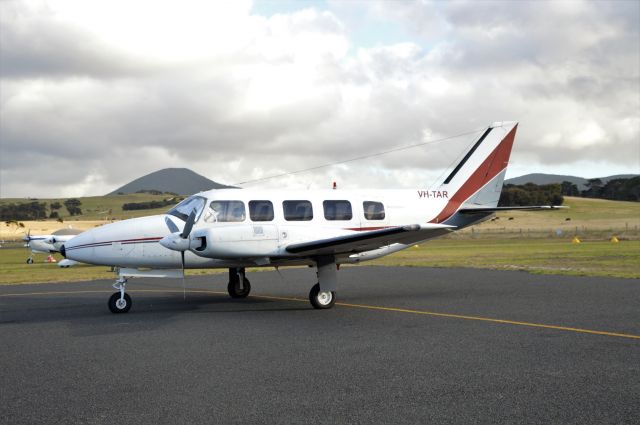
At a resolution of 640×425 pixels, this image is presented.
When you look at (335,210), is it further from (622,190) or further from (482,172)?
(622,190)

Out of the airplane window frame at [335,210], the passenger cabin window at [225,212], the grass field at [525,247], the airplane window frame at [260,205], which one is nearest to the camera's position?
the passenger cabin window at [225,212]

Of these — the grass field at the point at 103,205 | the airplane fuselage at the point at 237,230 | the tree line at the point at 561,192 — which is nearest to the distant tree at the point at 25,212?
the grass field at the point at 103,205

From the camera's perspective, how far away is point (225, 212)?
652 inches

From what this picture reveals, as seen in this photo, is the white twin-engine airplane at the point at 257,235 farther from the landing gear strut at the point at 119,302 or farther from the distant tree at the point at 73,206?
the distant tree at the point at 73,206

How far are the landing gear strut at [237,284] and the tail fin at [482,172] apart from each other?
7.06m

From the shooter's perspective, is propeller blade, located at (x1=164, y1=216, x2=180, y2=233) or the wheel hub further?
propeller blade, located at (x1=164, y1=216, x2=180, y2=233)

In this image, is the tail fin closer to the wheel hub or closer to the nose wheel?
the wheel hub

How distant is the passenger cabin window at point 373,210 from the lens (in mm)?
18438

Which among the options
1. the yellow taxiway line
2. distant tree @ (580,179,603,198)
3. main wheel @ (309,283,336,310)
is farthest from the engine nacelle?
distant tree @ (580,179,603,198)

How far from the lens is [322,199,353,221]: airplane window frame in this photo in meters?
17.9

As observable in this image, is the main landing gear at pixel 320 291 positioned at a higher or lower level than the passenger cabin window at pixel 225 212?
lower

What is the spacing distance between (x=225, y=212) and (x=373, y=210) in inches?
188

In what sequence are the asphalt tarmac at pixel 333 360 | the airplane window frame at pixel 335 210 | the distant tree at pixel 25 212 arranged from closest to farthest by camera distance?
1. the asphalt tarmac at pixel 333 360
2. the airplane window frame at pixel 335 210
3. the distant tree at pixel 25 212

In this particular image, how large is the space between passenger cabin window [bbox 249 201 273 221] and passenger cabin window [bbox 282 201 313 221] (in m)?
0.46
